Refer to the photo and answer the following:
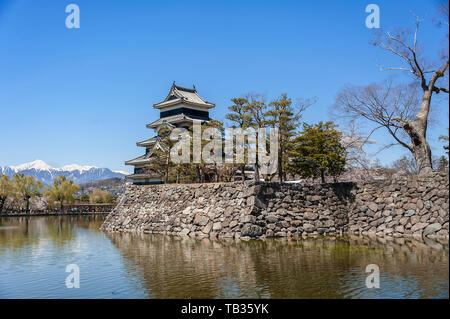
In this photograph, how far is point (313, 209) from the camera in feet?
46.6

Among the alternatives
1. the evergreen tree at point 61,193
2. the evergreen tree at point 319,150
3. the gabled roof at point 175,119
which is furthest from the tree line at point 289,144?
the evergreen tree at point 61,193

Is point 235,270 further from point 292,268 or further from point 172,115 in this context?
point 172,115

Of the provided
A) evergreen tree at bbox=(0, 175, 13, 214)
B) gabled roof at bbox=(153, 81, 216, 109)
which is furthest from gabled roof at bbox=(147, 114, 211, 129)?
evergreen tree at bbox=(0, 175, 13, 214)

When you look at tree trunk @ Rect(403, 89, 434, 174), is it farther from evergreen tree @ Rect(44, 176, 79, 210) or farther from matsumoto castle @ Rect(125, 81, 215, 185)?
evergreen tree @ Rect(44, 176, 79, 210)

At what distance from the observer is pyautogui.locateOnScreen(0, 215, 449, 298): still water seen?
6066 millimetres

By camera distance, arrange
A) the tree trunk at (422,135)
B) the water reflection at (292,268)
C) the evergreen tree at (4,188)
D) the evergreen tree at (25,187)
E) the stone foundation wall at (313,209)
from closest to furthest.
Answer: the water reflection at (292,268)
the stone foundation wall at (313,209)
the tree trunk at (422,135)
the evergreen tree at (4,188)
the evergreen tree at (25,187)

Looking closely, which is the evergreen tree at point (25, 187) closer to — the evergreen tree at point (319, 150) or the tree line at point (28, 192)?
the tree line at point (28, 192)

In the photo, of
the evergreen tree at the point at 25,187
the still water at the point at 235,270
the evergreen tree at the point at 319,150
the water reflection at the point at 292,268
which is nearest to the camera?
the water reflection at the point at 292,268

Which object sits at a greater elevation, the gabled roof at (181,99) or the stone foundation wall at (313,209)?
the gabled roof at (181,99)

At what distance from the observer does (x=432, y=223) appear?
11586 mm

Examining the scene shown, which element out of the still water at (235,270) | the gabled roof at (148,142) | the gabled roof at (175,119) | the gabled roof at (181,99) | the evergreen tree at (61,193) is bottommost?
the still water at (235,270)

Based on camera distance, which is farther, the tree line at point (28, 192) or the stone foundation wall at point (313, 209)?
the tree line at point (28, 192)

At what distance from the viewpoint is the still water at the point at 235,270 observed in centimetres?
607

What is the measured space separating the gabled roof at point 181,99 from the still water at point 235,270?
62.8 feet
